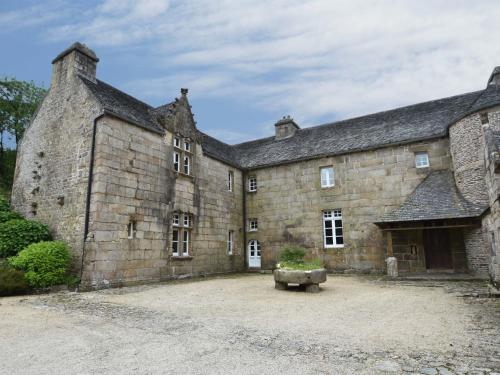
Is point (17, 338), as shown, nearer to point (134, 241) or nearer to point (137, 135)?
point (134, 241)

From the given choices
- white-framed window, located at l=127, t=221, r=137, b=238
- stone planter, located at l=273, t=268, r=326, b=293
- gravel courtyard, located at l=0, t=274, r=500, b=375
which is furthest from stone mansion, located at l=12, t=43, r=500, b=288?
stone planter, located at l=273, t=268, r=326, b=293

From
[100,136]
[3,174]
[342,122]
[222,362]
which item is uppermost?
[342,122]

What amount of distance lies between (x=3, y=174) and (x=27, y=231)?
15.4 meters

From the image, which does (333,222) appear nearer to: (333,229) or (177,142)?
(333,229)

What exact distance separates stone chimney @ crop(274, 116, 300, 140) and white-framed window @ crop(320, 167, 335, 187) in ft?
14.0

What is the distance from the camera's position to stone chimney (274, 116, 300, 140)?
64.3 feet

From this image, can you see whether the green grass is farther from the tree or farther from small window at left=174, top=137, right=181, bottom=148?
the tree

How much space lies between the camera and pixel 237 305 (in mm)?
7504

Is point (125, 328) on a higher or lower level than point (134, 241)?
lower

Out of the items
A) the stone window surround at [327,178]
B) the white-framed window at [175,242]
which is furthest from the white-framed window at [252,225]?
the white-framed window at [175,242]

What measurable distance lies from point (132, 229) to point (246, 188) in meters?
8.02

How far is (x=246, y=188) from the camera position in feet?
60.1

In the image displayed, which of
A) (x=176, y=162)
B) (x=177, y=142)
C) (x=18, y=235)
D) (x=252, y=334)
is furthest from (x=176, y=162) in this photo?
(x=252, y=334)

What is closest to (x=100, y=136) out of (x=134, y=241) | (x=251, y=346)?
(x=134, y=241)
